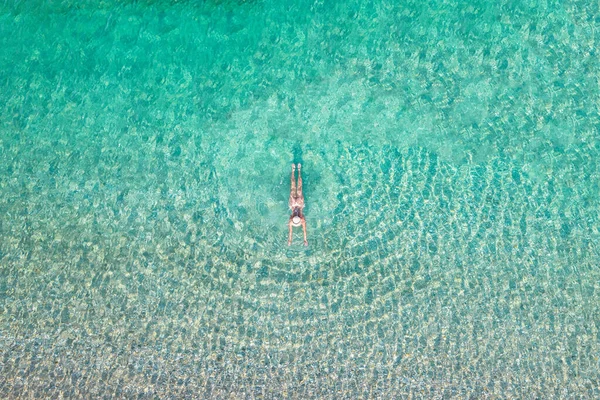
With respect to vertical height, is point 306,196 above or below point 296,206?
above

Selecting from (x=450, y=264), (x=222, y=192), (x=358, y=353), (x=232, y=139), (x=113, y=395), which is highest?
(x=232, y=139)

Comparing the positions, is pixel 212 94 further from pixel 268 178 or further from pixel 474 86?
pixel 474 86

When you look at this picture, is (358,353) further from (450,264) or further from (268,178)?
(268,178)

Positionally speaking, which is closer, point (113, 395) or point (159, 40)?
point (113, 395)

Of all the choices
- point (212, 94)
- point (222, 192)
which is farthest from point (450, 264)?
point (212, 94)

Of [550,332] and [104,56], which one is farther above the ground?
[104,56]

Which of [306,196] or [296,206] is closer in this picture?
[296,206]
